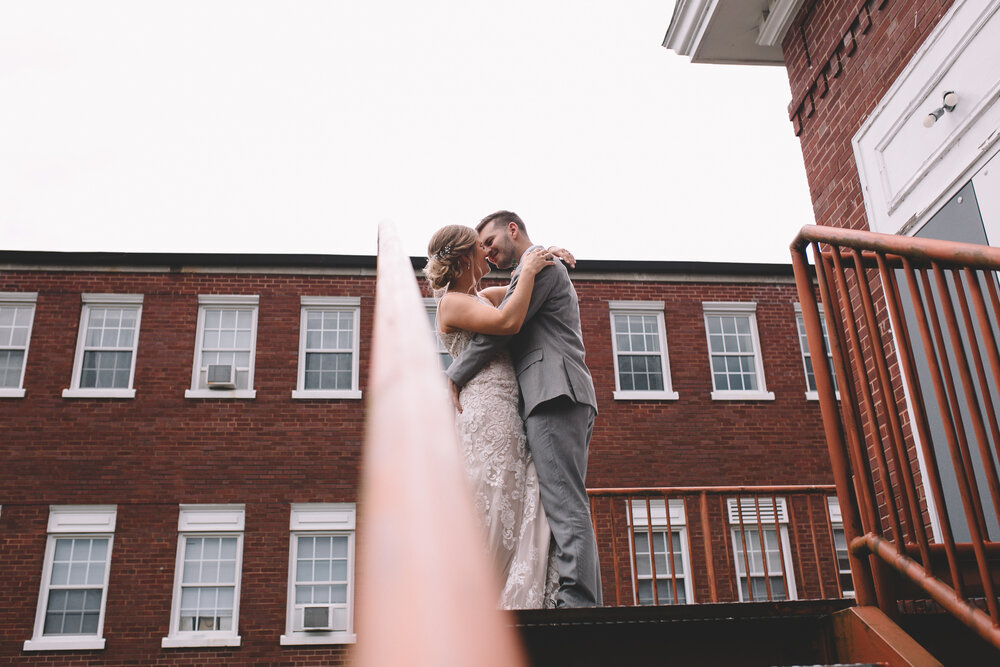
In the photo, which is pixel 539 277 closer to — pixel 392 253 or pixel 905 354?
pixel 905 354

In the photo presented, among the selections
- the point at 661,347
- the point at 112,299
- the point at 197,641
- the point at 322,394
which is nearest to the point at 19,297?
the point at 112,299

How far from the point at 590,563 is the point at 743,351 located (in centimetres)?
1525

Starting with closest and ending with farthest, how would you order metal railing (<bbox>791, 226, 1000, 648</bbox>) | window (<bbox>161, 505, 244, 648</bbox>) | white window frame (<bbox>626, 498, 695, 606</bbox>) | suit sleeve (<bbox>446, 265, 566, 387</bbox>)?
metal railing (<bbox>791, 226, 1000, 648</bbox>) < suit sleeve (<bbox>446, 265, 566, 387</bbox>) < window (<bbox>161, 505, 244, 648</bbox>) < white window frame (<bbox>626, 498, 695, 606</bbox>)

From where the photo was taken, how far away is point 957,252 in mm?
2207

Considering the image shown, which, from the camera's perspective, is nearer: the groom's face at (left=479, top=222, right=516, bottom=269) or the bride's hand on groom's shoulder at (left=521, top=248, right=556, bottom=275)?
the bride's hand on groom's shoulder at (left=521, top=248, right=556, bottom=275)

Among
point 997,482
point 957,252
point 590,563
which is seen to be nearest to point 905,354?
point 957,252

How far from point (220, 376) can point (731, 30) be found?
11.9m

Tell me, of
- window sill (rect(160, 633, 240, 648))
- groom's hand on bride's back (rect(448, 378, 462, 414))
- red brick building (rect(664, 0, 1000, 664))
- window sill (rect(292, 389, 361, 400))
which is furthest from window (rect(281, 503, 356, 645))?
groom's hand on bride's back (rect(448, 378, 462, 414))

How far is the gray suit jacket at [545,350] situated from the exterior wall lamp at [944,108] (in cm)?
280

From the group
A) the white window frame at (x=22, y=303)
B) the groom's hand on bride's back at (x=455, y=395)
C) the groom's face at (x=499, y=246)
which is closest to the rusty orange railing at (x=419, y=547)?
the groom's hand on bride's back at (x=455, y=395)

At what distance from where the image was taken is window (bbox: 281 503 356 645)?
1472 cm

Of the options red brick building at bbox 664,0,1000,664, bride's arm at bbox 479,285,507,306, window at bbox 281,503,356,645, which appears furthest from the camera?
window at bbox 281,503,356,645

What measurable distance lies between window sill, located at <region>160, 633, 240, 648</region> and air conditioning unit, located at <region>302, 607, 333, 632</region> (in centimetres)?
112

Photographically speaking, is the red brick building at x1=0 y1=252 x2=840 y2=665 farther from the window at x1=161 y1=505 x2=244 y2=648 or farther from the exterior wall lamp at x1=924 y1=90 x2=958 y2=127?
the exterior wall lamp at x1=924 y1=90 x2=958 y2=127
